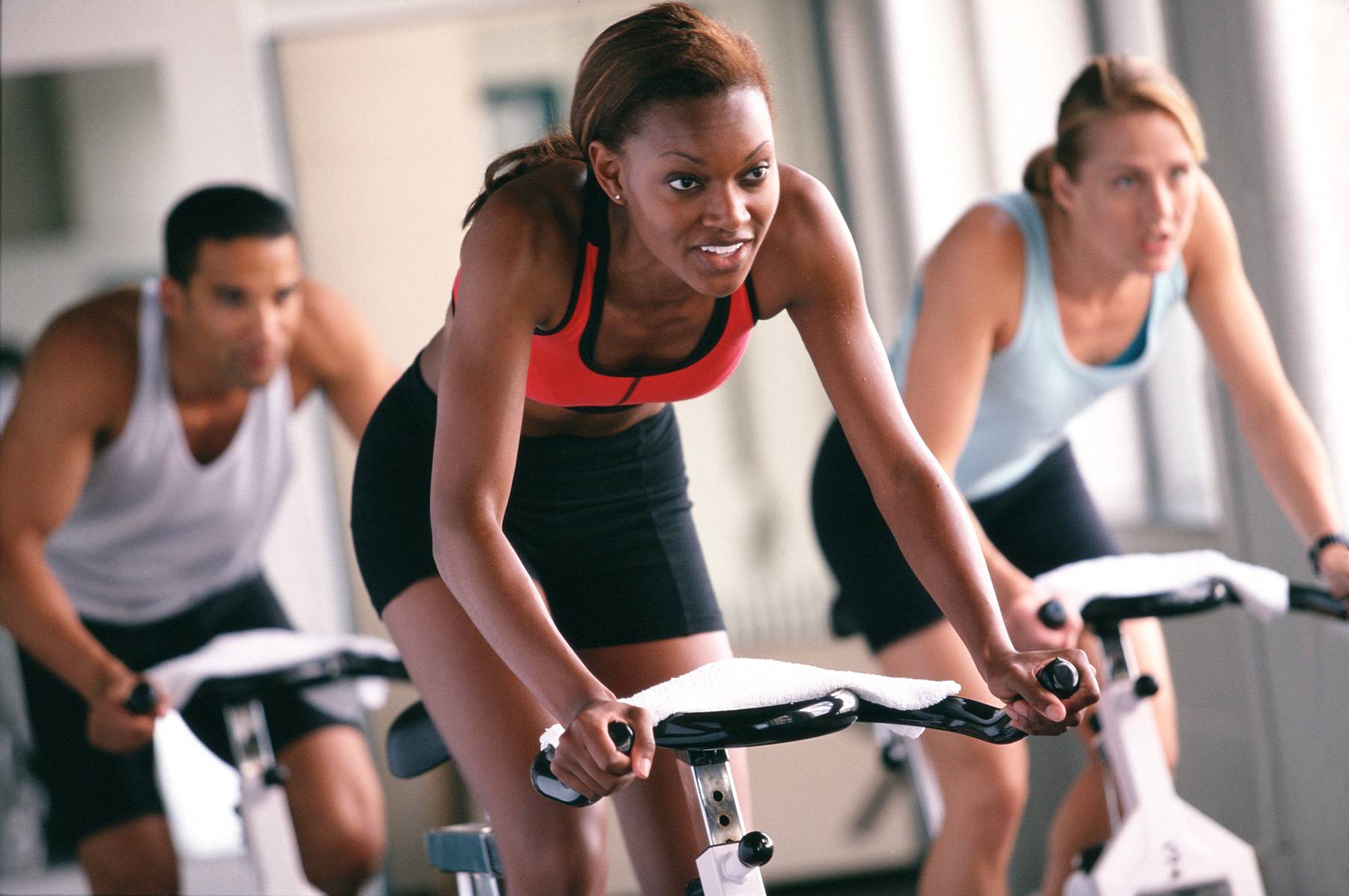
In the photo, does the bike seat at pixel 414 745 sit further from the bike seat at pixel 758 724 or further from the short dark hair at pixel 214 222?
the short dark hair at pixel 214 222

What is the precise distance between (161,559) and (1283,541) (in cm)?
180

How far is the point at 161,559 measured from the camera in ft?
7.70

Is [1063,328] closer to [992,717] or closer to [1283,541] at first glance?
[1283,541]

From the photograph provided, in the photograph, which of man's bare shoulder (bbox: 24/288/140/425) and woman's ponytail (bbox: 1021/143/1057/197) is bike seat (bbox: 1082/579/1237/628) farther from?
man's bare shoulder (bbox: 24/288/140/425)

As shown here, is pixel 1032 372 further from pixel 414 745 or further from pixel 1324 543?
pixel 414 745

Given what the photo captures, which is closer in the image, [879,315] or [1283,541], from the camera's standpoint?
[1283,541]

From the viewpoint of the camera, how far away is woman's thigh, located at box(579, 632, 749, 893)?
4.66ft

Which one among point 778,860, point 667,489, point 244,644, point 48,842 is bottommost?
point 778,860

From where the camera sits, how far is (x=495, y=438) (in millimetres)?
1108

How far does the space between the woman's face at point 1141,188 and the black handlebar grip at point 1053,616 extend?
50 cm

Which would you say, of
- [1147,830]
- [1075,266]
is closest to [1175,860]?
[1147,830]

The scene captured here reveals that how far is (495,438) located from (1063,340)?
1006mm

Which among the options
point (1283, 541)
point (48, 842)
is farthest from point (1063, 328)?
point (48, 842)

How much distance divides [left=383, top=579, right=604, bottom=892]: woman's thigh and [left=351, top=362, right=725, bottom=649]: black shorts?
82 mm
